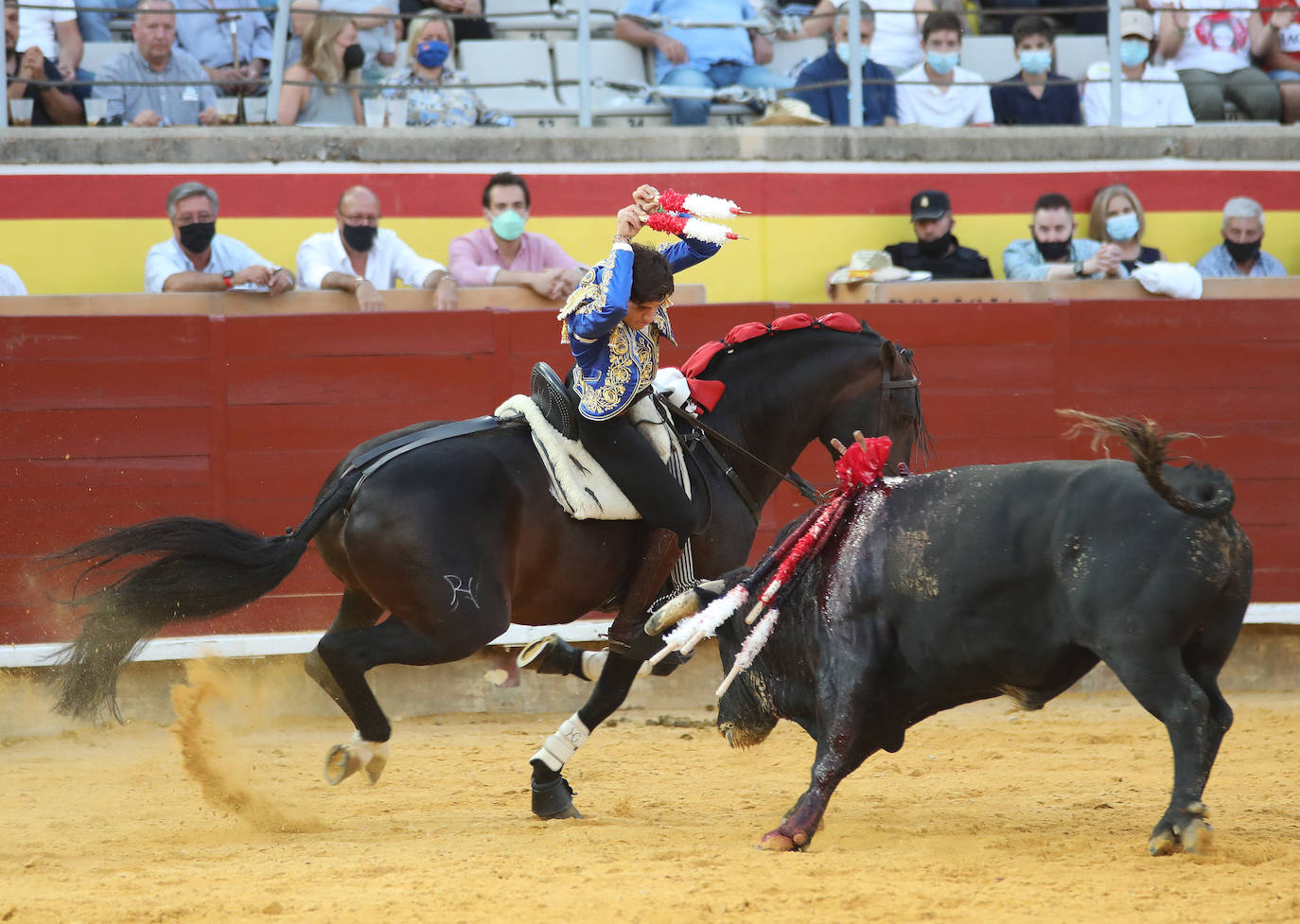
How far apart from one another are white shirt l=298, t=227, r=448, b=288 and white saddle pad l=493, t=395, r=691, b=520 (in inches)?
120

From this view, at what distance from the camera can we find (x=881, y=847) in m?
4.14

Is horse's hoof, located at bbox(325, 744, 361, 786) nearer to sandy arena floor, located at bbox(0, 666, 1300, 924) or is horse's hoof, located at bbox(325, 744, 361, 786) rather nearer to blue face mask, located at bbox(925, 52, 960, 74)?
sandy arena floor, located at bbox(0, 666, 1300, 924)

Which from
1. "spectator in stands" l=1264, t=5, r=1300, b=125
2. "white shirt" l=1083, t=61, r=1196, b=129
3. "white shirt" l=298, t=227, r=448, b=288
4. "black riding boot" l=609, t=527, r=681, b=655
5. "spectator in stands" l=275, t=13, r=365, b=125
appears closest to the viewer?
"black riding boot" l=609, t=527, r=681, b=655

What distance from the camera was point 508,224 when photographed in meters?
7.76

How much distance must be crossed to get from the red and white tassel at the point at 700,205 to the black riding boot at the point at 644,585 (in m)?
1.03

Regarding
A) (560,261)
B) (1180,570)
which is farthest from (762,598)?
(560,261)

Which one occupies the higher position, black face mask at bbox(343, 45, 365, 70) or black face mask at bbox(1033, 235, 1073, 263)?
black face mask at bbox(343, 45, 365, 70)

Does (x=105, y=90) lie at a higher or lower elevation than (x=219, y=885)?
higher

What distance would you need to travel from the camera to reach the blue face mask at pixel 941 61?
30.0 feet

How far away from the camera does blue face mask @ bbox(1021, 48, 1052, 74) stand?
30.6 feet

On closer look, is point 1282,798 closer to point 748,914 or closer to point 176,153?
point 748,914

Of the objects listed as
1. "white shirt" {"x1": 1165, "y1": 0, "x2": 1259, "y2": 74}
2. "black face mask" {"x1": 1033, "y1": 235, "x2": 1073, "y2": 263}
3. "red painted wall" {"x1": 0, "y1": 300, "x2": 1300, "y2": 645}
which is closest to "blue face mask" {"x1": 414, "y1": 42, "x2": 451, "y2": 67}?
"red painted wall" {"x1": 0, "y1": 300, "x2": 1300, "y2": 645}

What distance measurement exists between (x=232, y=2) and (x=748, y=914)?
7289 millimetres

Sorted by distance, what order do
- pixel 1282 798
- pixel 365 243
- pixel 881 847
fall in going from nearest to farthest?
pixel 881 847, pixel 1282 798, pixel 365 243
